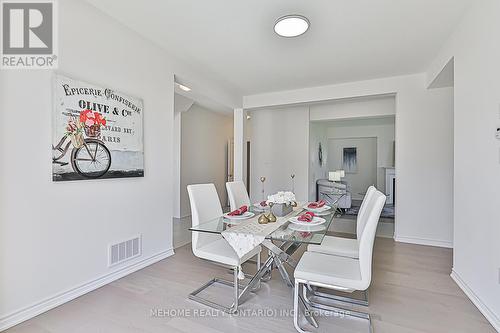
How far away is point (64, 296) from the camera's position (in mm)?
2207

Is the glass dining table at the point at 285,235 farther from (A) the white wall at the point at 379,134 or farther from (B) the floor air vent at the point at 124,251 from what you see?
(A) the white wall at the point at 379,134

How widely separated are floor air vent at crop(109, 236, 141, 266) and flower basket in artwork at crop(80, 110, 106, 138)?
3.73 feet

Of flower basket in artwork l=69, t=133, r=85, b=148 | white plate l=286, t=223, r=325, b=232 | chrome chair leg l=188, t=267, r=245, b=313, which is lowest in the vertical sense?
chrome chair leg l=188, t=267, r=245, b=313

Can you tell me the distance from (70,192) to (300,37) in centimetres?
280

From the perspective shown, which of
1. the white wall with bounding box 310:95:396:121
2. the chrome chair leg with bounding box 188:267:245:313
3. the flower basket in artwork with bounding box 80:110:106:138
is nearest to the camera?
the chrome chair leg with bounding box 188:267:245:313

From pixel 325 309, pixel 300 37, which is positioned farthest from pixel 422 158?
pixel 325 309

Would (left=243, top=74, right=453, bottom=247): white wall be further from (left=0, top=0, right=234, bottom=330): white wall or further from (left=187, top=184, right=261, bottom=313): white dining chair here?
(left=0, top=0, right=234, bottom=330): white wall

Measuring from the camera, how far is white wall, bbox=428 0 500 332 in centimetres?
195

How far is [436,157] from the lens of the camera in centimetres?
393

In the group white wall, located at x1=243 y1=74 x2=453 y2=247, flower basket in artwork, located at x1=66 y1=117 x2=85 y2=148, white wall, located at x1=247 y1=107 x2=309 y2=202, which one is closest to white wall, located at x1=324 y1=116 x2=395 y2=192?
white wall, located at x1=247 y1=107 x2=309 y2=202

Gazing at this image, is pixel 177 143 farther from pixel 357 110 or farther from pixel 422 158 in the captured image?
pixel 422 158

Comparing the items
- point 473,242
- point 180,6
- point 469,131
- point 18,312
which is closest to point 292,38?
point 180,6

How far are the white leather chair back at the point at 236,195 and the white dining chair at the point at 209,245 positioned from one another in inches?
13.4

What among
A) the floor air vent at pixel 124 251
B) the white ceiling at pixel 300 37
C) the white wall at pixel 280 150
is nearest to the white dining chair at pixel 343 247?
the white ceiling at pixel 300 37
